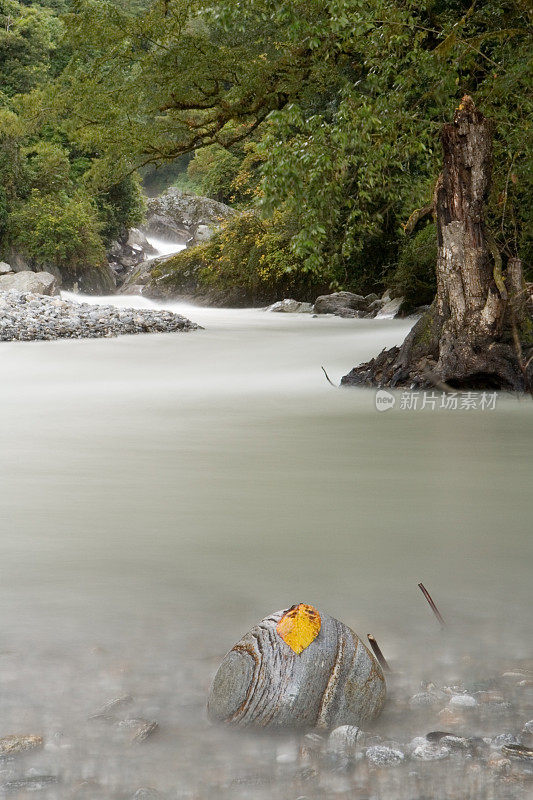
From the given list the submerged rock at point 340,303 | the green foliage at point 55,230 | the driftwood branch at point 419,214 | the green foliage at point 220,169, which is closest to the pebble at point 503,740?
the driftwood branch at point 419,214

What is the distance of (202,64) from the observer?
13828 mm

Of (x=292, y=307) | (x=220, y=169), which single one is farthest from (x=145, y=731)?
(x=220, y=169)

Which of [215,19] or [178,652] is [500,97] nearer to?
[215,19]

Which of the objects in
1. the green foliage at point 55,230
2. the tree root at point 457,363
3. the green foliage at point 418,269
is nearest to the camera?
the tree root at point 457,363

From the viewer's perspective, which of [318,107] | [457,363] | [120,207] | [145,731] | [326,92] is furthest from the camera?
[120,207]

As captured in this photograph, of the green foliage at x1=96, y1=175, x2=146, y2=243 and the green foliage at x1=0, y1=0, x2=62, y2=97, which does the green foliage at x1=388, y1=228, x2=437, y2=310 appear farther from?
the green foliage at x1=0, y1=0, x2=62, y2=97

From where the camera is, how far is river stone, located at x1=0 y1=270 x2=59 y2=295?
106ft

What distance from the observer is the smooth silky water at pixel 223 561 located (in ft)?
7.95

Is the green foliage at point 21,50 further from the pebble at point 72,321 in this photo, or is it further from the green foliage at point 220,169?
the pebble at point 72,321

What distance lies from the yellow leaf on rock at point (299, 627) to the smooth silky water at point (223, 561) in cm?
25

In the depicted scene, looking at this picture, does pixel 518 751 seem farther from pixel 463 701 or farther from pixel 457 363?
pixel 457 363

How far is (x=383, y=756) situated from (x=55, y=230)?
36.2 m

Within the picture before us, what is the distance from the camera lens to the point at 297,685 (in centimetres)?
248

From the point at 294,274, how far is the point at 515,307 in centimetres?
1887
